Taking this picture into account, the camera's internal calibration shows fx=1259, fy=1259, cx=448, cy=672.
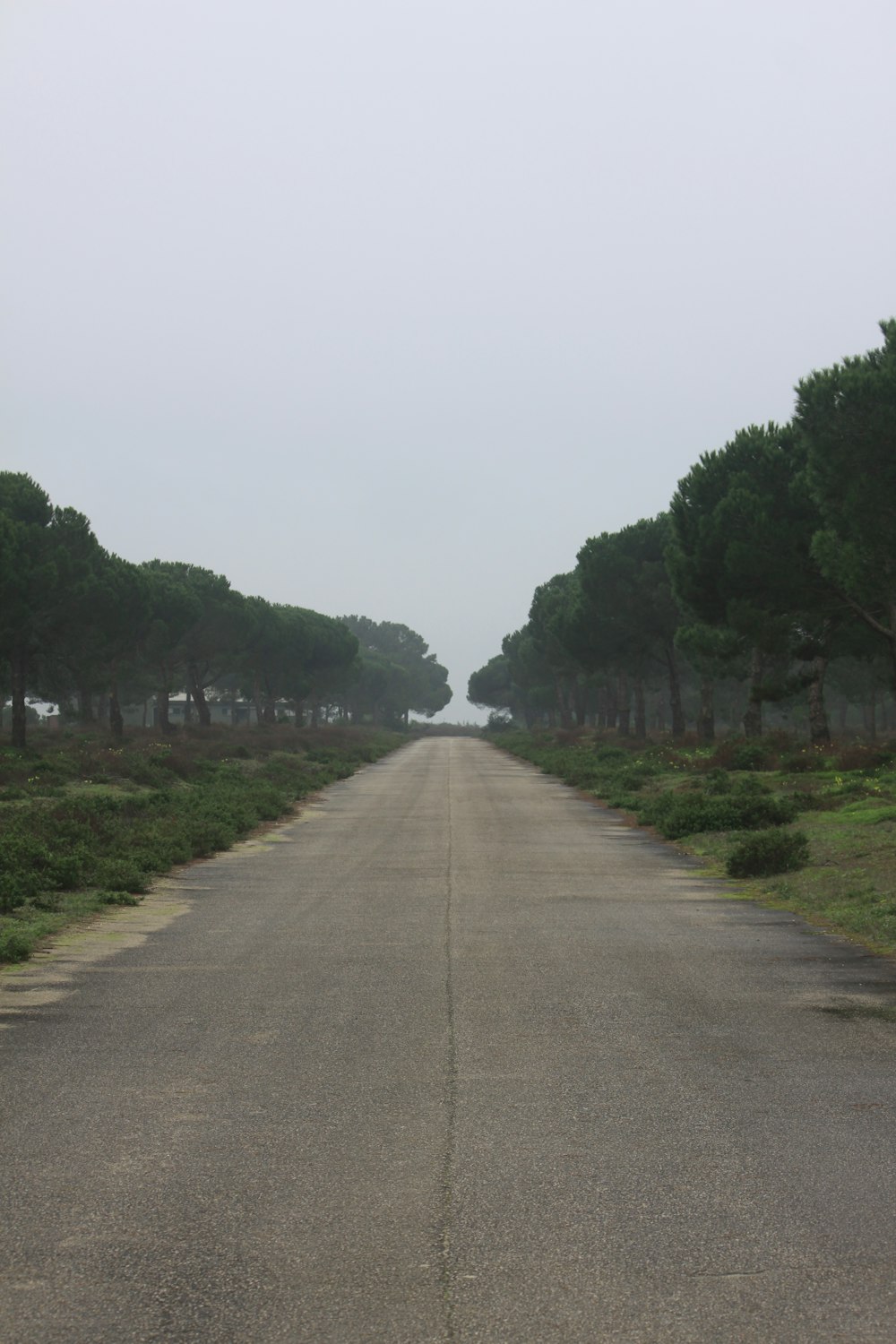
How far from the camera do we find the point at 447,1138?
574cm

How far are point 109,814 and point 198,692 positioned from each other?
56.0m

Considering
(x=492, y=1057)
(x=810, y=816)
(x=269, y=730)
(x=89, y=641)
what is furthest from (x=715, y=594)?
(x=269, y=730)

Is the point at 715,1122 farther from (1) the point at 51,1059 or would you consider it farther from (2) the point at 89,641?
(2) the point at 89,641

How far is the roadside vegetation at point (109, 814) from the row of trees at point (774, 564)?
14840 mm

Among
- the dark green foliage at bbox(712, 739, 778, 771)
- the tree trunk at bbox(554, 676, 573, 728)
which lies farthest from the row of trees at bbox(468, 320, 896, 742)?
the tree trunk at bbox(554, 676, 573, 728)

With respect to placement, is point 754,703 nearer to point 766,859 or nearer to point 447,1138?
point 766,859

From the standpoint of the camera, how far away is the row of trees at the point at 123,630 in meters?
48.6

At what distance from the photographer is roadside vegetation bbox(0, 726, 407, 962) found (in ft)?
46.0

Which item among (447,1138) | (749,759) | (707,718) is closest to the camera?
(447,1138)

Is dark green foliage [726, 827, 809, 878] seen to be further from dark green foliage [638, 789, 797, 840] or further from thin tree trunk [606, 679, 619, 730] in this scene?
thin tree trunk [606, 679, 619, 730]

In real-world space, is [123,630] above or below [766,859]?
above

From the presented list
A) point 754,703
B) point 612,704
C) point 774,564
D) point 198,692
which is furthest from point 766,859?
point 612,704

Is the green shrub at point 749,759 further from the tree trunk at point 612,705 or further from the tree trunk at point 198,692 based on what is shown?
the tree trunk at point 198,692

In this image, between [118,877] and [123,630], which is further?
[123,630]
